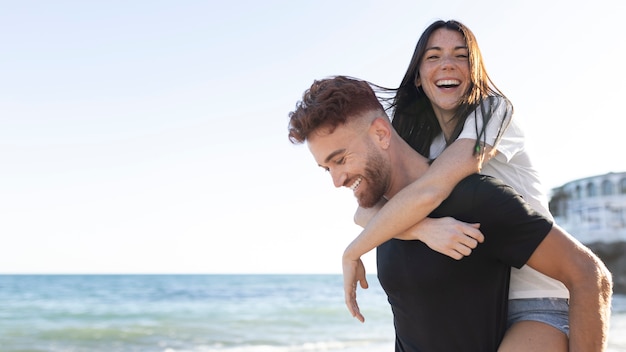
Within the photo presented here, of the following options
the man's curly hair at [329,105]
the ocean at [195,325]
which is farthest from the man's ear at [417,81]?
the ocean at [195,325]

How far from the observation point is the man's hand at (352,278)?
2.92 metres

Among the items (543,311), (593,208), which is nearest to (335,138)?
(543,311)

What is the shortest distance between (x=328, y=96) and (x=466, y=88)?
67cm

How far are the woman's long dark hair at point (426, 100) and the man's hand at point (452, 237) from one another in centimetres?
52

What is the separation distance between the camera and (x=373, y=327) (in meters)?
21.9

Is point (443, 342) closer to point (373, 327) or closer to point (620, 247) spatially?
point (373, 327)

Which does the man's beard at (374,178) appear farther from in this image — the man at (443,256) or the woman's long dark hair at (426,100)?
the woman's long dark hair at (426,100)

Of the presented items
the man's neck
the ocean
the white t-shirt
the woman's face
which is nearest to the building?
the ocean

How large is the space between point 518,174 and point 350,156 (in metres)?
0.66

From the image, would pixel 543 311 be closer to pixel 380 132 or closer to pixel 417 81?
pixel 380 132

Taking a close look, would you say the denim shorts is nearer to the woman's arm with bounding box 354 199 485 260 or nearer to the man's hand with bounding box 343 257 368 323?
the woman's arm with bounding box 354 199 485 260

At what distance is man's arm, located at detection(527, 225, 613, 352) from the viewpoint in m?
2.31

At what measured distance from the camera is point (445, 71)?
9.75 ft

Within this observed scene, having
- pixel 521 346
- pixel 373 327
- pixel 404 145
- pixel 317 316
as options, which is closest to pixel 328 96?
pixel 404 145
